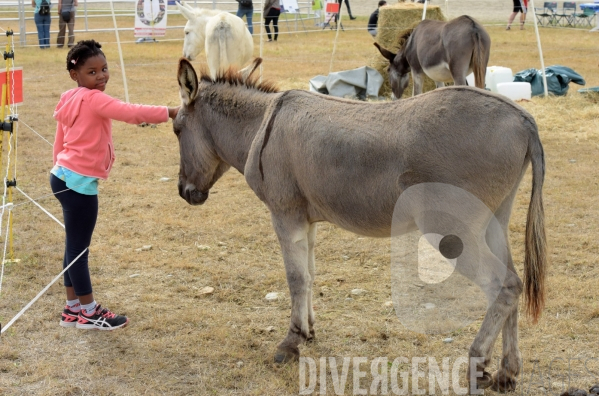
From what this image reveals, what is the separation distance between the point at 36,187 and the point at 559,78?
32.3ft

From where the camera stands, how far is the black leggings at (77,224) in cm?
404

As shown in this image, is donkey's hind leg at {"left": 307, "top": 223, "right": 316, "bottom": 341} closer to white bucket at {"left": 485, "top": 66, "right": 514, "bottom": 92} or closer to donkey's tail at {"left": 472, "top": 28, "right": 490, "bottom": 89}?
donkey's tail at {"left": 472, "top": 28, "right": 490, "bottom": 89}

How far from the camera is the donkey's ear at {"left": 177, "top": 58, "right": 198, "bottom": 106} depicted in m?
3.86

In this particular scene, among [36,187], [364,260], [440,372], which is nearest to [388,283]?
[364,260]

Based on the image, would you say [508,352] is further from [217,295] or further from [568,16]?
[568,16]

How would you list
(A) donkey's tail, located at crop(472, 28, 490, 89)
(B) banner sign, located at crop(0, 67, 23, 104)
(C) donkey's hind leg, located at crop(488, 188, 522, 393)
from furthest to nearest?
(A) donkey's tail, located at crop(472, 28, 490, 89) < (B) banner sign, located at crop(0, 67, 23, 104) < (C) donkey's hind leg, located at crop(488, 188, 522, 393)

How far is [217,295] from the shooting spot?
15.9 feet

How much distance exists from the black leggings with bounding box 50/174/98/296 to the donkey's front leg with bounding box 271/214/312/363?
4.00 feet

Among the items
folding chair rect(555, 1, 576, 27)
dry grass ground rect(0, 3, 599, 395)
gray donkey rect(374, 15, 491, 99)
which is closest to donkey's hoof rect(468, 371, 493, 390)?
dry grass ground rect(0, 3, 599, 395)

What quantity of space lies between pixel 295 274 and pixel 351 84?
879 centimetres

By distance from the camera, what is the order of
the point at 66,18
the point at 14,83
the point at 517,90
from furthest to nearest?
the point at 66,18, the point at 517,90, the point at 14,83

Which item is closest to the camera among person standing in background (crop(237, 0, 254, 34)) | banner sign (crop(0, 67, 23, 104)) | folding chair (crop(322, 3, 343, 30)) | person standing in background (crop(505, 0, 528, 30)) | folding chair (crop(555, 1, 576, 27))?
banner sign (crop(0, 67, 23, 104))

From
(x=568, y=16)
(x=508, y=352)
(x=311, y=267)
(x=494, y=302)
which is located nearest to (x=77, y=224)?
(x=311, y=267)

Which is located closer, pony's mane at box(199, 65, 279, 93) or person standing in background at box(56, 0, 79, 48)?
pony's mane at box(199, 65, 279, 93)
